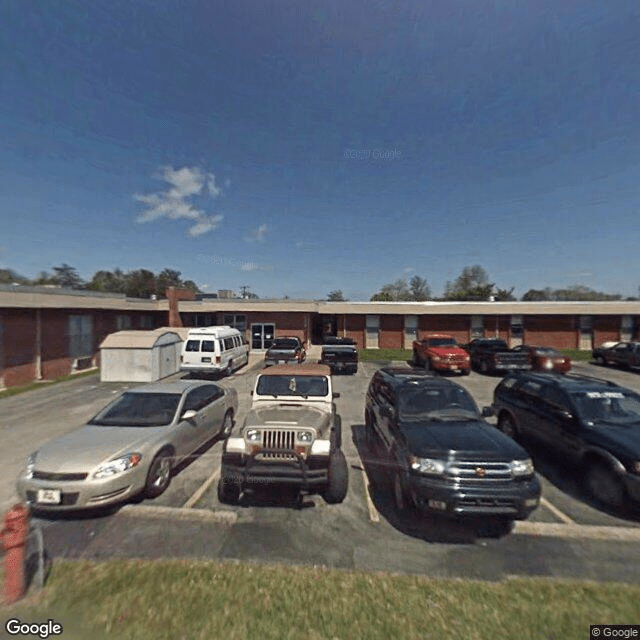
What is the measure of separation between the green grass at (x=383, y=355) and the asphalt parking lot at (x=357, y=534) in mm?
16858

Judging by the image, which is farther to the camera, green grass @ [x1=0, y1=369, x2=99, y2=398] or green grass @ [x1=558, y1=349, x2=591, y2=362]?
green grass @ [x1=558, y1=349, x2=591, y2=362]

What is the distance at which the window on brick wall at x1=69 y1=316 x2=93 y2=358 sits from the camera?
18.7 metres

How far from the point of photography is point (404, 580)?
3.62 meters

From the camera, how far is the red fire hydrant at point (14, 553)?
10.6 ft

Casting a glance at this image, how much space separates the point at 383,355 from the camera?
24.5m

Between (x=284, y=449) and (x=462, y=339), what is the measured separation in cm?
2545

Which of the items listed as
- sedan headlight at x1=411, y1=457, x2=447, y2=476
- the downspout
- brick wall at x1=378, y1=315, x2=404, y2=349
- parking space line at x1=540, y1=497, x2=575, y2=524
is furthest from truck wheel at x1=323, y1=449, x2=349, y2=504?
brick wall at x1=378, y1=315, x2=404, y2=349

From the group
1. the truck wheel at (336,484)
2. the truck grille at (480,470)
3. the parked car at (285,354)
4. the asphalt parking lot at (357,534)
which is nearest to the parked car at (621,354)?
the asphalt parking lot at (357,534)

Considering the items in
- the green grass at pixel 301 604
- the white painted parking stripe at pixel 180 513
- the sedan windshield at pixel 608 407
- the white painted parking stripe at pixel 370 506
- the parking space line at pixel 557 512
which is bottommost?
the parking space line at pixel 557 512

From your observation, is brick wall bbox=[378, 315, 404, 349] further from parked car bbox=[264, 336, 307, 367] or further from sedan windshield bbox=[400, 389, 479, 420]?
sedan windshield bbox=[400, 389, 479, 420]

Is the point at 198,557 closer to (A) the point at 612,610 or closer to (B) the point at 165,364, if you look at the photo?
(A) the point at 612,610

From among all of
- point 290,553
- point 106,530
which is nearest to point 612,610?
point 290,553

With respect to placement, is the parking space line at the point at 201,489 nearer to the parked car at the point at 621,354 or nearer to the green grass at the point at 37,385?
the green grass at the point at 37,385

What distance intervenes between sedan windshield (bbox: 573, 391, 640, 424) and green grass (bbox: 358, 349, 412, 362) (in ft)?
54.0
